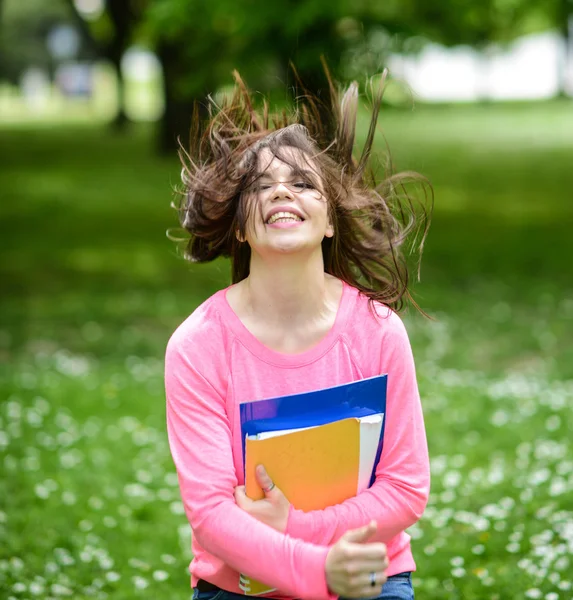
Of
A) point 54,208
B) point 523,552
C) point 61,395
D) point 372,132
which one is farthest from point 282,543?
point 54,208

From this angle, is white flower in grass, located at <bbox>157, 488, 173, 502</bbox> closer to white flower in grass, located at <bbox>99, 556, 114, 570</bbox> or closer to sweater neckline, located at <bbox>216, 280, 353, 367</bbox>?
white flower in grass, located at <bbox>99, 556, 114, 570</bbox>

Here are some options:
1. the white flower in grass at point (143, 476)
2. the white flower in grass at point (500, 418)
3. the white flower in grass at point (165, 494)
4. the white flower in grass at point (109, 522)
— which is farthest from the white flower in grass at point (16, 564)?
the white flower in grass at point (500, 418)

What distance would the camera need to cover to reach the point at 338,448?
238 centimetres

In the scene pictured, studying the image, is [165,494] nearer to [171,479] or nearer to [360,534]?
[171,479]

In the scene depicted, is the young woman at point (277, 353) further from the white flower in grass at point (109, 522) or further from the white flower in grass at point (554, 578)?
the white flower in grass at point (109, 522)

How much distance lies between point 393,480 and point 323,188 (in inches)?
29.6

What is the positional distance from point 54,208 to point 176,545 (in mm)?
14130

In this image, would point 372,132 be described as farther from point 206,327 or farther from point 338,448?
point 338,448

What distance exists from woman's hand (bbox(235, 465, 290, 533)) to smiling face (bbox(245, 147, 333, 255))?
551 millimetres

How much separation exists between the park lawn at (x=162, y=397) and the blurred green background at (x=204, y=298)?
19mm

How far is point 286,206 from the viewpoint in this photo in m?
2.40

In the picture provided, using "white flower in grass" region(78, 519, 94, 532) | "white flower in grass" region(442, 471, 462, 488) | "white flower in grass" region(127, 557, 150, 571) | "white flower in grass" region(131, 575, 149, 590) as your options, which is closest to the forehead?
"white flower in grass" region(131, 575, 149, 590)

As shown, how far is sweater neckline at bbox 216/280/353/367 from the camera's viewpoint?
7.99 feet

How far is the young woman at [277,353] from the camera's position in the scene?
2.31 metres
